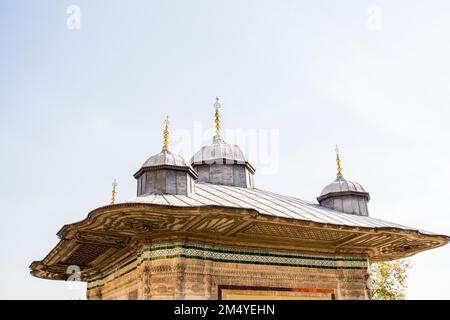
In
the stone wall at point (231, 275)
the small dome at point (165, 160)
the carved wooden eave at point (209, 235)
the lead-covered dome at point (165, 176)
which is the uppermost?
the small dome at point (165, 160)

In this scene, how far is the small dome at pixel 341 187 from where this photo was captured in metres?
12.7

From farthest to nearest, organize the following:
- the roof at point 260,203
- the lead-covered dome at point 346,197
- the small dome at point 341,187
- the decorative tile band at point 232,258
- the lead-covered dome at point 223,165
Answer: the lead-covered dome at point 223,165 < the small dome at point 341,187 < the lead-covered dome at point 346,197 < the decorative tile band at point 232,258 < the roof at point 260,203

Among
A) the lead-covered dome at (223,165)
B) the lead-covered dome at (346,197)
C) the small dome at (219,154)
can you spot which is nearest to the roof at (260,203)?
the lead-covered dome at (346,197)

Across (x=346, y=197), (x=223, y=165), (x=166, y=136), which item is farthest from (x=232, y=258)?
(x=223, y=165)

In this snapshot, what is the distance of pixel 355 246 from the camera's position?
10.8 meters

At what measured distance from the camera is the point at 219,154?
14281 mm

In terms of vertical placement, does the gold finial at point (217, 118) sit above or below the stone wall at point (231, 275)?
above

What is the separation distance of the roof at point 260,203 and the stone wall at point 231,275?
93 centimetres

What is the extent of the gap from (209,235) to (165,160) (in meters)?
1.90

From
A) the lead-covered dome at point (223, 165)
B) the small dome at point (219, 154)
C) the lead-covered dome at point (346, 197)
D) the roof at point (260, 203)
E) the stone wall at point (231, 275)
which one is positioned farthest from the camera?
the small dome at point (219, 154)

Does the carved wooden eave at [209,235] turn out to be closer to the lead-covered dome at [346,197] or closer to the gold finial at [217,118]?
the lead-covered dome at [346,197]

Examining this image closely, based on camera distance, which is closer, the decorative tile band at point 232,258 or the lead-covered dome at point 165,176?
the decorative tile band at point 232,258

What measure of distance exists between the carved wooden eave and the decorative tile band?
0.14 metres
